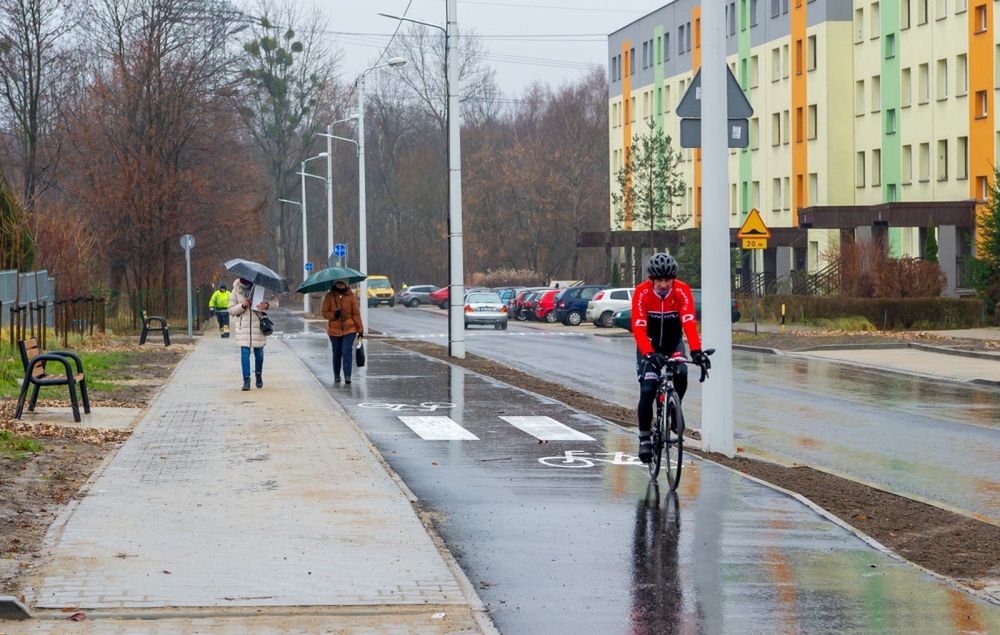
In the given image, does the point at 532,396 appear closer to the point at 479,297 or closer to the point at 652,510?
the point at 652,510

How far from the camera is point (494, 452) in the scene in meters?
13.3

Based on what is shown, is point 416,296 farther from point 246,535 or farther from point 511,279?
point 246,535

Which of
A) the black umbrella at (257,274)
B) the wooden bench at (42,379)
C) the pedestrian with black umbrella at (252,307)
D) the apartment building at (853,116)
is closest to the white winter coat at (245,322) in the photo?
the pedestrian with black umbrella at (252,307)

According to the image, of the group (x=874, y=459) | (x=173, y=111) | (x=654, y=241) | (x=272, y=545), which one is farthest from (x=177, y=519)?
(x=654, y=241)

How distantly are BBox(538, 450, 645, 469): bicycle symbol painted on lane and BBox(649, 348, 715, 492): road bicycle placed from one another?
962 millimetres

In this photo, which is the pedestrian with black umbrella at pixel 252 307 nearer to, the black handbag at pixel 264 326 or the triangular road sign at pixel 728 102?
the black handbag at pixel 264 326

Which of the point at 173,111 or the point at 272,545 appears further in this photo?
the point at 173,111

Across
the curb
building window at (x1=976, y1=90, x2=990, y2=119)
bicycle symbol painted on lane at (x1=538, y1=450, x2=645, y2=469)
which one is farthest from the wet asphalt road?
building window at (x1=976, y1=90, x2=990, y2=119)

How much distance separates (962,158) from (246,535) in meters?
51.5

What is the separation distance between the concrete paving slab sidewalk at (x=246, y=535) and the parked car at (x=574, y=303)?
140ft

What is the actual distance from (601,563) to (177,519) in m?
2.72

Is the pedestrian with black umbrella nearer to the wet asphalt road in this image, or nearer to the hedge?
the wet asphalt road

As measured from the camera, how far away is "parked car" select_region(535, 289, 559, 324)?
60.8 m

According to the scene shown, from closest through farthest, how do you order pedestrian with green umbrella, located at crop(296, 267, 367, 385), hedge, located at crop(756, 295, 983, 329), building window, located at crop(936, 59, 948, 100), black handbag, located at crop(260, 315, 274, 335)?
black handbag, located at crop(260, 315, 274, 335)
pedestrian with green umbrella, located at crop(296, 267, 367, 385)
hedge, located at crop(756, 295, 983, 329)
building window, located at crop(936, 59, 948, 100)
